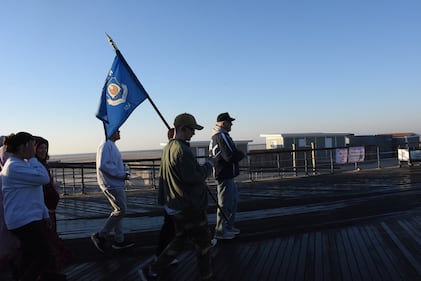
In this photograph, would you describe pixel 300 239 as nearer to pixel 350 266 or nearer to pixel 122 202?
pixel 350 266

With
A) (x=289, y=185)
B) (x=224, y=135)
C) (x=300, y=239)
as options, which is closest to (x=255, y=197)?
(x=289, y=185)

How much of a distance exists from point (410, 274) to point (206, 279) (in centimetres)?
195

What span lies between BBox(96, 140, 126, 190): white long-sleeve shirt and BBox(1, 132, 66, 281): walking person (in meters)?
1.11

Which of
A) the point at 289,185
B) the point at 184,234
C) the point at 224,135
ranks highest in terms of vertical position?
the point at 224,135

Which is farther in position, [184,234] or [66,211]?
[66,211]

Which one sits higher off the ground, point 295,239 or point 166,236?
point 166,236

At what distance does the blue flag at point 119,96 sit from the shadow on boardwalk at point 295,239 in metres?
1.69

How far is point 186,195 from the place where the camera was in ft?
9.53

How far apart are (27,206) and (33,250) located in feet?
1.29

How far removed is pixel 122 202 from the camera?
428 cm

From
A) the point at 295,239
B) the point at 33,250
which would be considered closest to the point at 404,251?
the point at 295,239

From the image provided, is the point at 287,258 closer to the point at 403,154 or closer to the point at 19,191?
the point at 19,191

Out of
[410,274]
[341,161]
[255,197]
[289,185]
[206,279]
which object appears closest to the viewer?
[206,279]

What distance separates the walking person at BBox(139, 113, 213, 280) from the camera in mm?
2865
